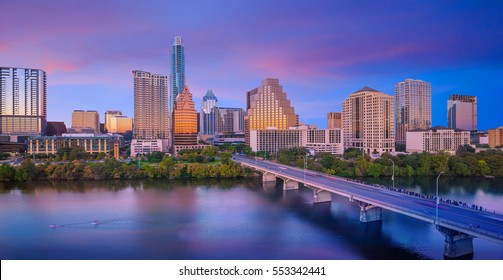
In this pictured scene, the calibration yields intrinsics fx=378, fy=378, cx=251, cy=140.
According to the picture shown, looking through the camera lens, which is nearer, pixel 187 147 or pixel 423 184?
pixel 423 184

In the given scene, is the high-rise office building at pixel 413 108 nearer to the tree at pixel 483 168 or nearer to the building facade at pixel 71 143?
the tree at pixel 483 168

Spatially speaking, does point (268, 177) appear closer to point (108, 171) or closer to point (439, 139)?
point (108, 171)

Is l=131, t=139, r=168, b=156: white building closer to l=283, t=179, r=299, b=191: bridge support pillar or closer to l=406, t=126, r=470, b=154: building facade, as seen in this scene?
l=283, t=179, r=299, b=191: bridge support pillar

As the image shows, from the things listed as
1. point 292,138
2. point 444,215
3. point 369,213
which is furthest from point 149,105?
point 444,215

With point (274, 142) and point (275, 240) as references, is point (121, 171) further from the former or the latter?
point (274, 142)

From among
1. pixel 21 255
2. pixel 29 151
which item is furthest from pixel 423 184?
pixel 29 151
